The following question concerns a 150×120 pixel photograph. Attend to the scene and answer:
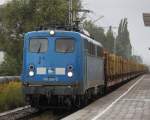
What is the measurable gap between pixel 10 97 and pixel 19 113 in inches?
103

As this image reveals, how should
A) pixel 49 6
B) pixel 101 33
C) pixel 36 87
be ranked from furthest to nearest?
pixel 101 33 → pixel 49 6 → pixel 36 87

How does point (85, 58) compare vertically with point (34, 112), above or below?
above

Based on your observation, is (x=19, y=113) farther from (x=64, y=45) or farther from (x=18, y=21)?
(x=18, y=21)

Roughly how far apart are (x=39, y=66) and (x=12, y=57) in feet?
90.8

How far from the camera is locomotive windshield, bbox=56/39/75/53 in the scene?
22484mm

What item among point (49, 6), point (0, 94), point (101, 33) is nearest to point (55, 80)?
point (0, 94)

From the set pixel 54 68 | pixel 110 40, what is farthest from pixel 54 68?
pixel 110 40

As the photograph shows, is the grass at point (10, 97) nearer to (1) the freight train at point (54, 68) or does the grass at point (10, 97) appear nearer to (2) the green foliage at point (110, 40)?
(1) the freight train at point (54, 68)

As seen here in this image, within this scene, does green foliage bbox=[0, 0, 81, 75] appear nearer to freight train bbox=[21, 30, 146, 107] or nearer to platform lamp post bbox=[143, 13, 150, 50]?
platform lamp post bbox=[143, 13, 150, 50]

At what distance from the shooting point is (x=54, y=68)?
22.0 m

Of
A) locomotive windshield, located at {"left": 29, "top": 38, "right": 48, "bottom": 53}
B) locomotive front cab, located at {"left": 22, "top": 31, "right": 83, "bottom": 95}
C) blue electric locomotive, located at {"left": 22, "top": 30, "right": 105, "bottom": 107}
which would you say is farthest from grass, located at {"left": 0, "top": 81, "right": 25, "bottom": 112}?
locomotive windshield, located at {"left": 29, "top": 38, "right": 48, "bottom": 53}

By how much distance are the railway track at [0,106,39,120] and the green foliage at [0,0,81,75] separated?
22731mm

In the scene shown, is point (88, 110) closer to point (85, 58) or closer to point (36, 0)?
point (85, 58)

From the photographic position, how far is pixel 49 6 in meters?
46.9
